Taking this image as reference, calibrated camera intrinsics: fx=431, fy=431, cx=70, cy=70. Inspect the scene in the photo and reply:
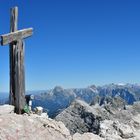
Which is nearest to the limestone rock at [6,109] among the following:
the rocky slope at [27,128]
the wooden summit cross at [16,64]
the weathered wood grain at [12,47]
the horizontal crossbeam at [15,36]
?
the rocky slope at [27,128]

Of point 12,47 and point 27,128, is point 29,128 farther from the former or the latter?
point 12,47

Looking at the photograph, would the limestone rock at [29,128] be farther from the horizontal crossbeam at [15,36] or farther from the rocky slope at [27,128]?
the horizontal crossbeam at [15,36]

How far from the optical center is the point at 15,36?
15961 millimetres

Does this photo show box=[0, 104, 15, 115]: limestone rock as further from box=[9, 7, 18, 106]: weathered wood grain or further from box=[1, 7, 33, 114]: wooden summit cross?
box=[9, 7, 18, 106]: weathered wood grain

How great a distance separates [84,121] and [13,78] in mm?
52553

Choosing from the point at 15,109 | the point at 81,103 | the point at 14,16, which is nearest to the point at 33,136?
the point at 15,109

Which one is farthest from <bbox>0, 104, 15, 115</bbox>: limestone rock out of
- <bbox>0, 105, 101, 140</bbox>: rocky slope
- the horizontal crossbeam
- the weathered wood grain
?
the horizontal crossbeam

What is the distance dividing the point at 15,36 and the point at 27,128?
348 cm

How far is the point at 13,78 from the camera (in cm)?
1628

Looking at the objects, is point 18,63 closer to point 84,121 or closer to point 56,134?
point 56,134

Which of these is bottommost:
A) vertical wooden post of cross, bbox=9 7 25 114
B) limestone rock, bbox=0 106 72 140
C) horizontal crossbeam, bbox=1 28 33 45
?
limestone rock, bbox=0 106 72 140

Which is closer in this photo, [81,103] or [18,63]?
[18,63]

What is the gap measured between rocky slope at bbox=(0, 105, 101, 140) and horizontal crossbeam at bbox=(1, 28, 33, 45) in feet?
7.90

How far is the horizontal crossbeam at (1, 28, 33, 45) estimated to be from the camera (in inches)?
602
